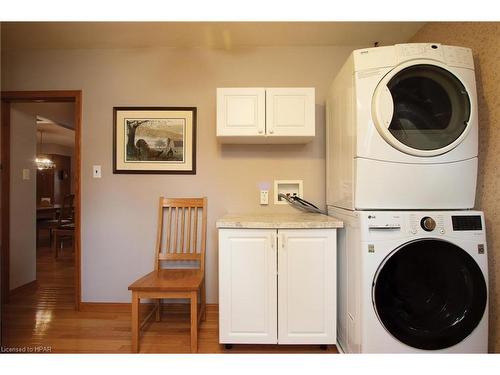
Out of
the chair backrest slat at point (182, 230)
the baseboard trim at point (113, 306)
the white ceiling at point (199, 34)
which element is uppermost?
the white ceiling at point (199, 34)

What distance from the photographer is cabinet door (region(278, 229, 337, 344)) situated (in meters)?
1.52

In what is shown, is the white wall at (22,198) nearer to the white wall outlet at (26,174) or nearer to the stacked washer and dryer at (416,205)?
the white wall outlet at (26,174)

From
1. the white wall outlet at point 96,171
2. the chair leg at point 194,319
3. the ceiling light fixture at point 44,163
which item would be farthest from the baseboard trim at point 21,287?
the ceiling light fixture at point 44,163

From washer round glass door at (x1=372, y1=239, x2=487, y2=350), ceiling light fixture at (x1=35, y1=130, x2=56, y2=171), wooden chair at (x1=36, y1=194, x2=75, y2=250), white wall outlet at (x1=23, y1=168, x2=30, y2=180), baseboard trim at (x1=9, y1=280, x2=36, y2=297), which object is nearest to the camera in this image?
washer round glass door at (x1=372, y1=239, x2=487, y2=350)

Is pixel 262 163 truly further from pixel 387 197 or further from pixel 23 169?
pixel 23 169

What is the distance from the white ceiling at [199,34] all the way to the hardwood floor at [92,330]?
91.6 inches

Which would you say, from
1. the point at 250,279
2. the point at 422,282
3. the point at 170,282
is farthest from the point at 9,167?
the point at 422,282

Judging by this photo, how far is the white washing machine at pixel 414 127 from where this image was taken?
52.6 inches

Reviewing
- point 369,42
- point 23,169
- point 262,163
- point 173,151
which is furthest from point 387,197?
point 23,169

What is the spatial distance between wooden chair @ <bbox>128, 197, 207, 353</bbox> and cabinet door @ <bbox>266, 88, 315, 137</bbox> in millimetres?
838

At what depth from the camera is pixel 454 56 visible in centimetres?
136

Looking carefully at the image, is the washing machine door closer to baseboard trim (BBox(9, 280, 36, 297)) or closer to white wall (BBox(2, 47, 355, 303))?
white wall (BBox(2, 47, 355, 303))

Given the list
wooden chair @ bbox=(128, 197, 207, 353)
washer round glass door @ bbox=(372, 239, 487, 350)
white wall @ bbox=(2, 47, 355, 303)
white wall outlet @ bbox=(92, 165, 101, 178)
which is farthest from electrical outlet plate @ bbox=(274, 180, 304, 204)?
white wall outlet @ bbox=(92, 165, 101, 178)

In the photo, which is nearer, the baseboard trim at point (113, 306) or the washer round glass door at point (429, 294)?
the washer round glass door at point (429, 294)
